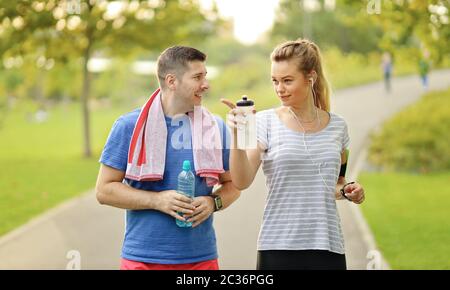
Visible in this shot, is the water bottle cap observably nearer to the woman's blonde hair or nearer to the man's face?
the man's face

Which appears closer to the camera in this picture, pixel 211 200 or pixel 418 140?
pixel 211 200

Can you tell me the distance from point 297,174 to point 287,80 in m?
0.30

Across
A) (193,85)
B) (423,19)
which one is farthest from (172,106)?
(423,19)

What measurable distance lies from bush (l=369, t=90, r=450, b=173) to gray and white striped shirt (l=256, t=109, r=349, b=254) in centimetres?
790

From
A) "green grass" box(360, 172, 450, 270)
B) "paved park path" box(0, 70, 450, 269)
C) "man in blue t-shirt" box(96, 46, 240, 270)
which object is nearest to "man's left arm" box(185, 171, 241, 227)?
"man in blue t-shirt" box(96, 46, 240, 270)

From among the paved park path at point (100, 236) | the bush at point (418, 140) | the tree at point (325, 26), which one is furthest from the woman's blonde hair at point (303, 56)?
the tree at point (325, 26)

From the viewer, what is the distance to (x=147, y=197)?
8.86 ft

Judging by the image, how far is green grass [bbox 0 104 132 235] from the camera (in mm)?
8500

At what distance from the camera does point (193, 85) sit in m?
2.74

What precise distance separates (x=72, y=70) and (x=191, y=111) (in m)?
16.2

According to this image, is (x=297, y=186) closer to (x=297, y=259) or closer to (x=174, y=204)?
(x=297, y=259)

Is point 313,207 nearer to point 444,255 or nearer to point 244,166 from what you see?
point 244,166
